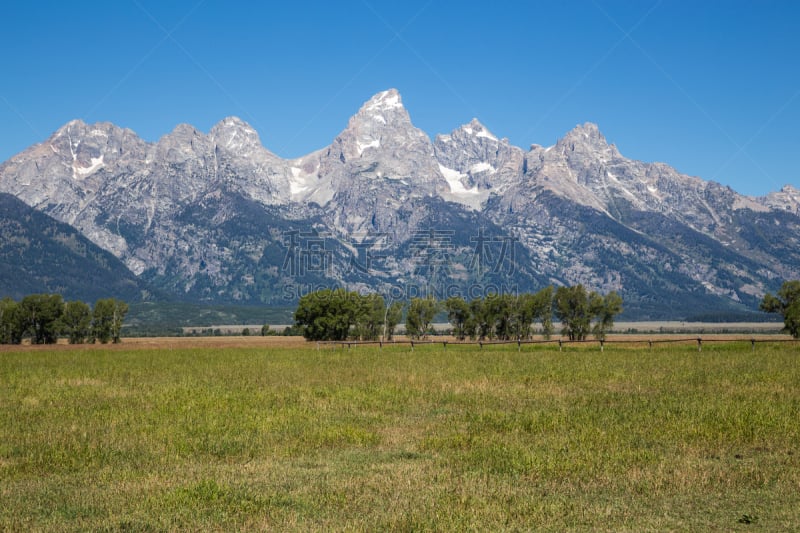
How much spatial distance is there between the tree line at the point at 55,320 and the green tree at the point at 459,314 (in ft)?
243

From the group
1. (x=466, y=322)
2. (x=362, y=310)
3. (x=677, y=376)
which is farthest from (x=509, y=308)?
(x=677, y=376)

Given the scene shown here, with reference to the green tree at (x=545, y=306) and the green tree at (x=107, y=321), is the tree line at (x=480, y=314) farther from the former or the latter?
the green tree at (x=107, y=321)

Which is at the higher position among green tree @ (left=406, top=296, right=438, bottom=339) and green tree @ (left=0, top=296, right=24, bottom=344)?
A: green tree @ (left=406, top=296, right=438, bottom=339)

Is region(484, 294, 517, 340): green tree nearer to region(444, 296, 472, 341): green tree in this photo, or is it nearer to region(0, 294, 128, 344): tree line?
region(444, 296, 472, 341): green tree

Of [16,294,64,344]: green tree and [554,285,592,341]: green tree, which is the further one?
[554,285,592,341]: green tree

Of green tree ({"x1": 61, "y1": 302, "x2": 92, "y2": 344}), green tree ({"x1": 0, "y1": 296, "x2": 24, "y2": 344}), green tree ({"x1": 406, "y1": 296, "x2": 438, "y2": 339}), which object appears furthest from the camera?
green tree ({"x1": 406, "y1": 296, "x2": 438, "y2": 339})

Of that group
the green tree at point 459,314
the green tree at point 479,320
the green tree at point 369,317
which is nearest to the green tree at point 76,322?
the green tree at point 369,317

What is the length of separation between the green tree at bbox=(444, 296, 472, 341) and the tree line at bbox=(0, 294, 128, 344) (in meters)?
74.2

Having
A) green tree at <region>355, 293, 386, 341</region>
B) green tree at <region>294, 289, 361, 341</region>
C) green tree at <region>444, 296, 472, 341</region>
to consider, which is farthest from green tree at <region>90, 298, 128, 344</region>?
green tree at <region>444, 296, 472, 341</region>

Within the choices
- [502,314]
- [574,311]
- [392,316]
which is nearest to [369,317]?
[392,316]

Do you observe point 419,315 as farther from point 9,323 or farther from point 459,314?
point 9,323

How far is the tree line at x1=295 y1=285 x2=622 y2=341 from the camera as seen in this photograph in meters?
154

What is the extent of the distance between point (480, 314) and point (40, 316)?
9886 centimetres

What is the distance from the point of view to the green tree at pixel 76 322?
548 ft
